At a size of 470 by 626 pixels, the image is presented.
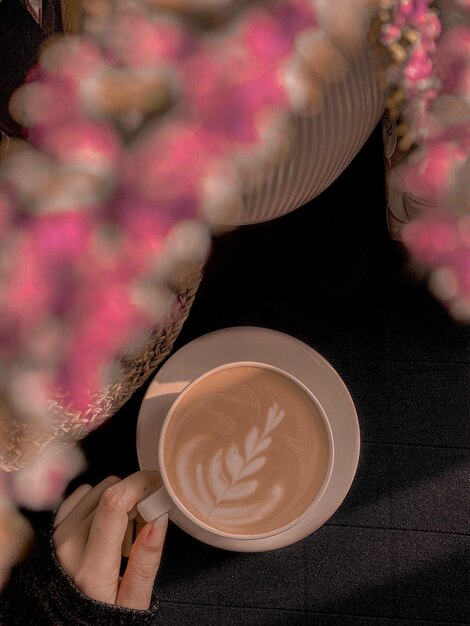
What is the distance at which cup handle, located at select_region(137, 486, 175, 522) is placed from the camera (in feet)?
2.04

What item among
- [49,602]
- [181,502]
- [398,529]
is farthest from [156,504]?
[398,529]

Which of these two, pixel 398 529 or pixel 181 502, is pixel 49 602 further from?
pixel 398 529

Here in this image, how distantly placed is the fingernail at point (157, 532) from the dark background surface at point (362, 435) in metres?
0.10

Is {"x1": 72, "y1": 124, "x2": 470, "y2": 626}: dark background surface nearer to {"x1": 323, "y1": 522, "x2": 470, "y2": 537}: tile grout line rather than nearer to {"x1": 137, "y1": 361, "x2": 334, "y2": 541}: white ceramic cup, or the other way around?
{"x1": 323, "y1": 522, "x2": 470, "y2": 537}: tile grout line

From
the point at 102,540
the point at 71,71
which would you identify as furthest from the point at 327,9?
the point at 102,540

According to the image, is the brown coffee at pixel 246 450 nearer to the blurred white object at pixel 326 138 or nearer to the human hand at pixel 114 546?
the human hand at pixel 114 546

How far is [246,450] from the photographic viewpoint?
637mm

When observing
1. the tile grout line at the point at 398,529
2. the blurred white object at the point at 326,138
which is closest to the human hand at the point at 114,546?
the tile grout line at the point at 398,529

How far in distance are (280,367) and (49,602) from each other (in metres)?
0.32

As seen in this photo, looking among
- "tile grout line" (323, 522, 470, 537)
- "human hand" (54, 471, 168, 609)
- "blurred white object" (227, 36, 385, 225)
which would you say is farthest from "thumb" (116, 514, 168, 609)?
"blurred white object" (227, 36, 385, 225)

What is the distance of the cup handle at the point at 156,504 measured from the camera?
621mm

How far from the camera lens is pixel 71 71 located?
0.34m

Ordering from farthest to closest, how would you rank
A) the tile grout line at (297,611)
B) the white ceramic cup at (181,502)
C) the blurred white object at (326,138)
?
the tile grout line at (297,611) < the white ceramic cup at (181,502) < the blurred white object at (326,138)

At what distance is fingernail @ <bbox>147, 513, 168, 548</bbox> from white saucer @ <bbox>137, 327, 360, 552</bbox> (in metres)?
0.02
